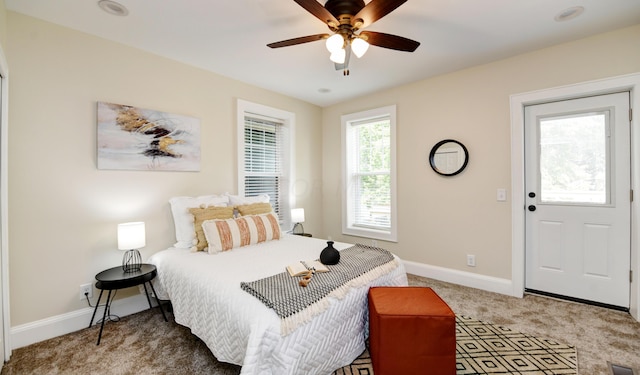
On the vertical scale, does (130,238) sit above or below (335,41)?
below

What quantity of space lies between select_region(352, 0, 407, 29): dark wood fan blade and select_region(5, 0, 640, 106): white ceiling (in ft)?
1.43

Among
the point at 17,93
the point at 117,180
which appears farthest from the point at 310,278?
the point at 17,93

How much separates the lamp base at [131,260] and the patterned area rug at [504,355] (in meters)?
1.94

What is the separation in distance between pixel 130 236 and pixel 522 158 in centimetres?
378

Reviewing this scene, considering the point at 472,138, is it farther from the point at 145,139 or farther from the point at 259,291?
the point at 145,139

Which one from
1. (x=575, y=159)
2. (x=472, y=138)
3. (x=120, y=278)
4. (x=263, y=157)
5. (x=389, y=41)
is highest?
(x=389, y=41)

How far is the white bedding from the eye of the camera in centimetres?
138

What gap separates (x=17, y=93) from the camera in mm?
2074

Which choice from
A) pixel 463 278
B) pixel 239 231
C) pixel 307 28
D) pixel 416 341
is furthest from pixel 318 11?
pixel 463 278

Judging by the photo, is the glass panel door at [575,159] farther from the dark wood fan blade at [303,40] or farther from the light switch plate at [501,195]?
the dark wood fan blade at [303,40]

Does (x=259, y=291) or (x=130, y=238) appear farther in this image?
(x=130, y=238)

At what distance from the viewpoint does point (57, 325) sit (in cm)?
223

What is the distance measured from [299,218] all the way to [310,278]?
204 cm

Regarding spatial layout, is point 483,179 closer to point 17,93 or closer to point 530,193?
point 530,193
